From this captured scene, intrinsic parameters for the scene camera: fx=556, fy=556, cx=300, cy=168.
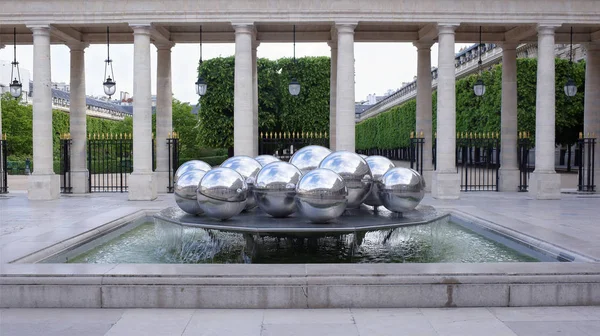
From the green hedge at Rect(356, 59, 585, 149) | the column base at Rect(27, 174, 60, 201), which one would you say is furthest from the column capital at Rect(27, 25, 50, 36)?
the green hedge at Rect(356, 59, 585, 149)

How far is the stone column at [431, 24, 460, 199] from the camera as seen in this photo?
78.3 ft

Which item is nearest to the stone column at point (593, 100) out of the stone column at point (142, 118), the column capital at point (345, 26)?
the column capital at point (345, 26)

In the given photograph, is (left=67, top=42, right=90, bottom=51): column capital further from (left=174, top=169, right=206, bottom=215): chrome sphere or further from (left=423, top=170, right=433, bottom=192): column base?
(left=174, top=169, right=206, bottom=215): chrome sphere

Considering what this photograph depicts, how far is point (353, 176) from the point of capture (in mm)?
11758

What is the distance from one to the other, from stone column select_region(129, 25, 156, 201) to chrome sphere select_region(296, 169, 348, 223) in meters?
14.4

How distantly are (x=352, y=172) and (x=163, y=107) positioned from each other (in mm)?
18527

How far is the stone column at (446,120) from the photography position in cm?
2388

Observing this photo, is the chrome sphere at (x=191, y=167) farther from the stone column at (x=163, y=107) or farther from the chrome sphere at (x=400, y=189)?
the stone column at (x=163, y=107)

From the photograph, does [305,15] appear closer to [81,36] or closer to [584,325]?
[81,36]

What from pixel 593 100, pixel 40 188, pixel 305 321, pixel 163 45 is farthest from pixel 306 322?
pixel 593 100

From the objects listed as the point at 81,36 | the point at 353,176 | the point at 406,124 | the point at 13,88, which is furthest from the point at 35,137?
the point at 406,124

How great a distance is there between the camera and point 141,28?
2375 cm

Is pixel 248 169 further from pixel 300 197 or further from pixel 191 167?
pixel 300 197

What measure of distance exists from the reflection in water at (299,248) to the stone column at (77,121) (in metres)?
14.7
